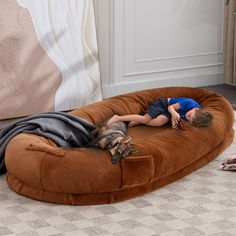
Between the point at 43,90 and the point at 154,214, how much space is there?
1.91 m

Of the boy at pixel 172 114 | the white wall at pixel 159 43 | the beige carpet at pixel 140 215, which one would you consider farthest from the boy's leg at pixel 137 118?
the white wall at pixel 159 43

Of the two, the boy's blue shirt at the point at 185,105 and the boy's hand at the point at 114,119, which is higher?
the boy's blue shirt at the point at 185,105

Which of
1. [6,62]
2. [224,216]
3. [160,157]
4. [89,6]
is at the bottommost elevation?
[224,216]

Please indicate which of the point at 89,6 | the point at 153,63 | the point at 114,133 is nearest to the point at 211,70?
the point at 153,63

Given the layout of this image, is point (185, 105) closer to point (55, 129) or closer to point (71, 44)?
point (55, 129)

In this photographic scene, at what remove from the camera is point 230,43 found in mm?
5977

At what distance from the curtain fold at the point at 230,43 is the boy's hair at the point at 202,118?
7.01ft

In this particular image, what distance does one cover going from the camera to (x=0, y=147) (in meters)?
3.84

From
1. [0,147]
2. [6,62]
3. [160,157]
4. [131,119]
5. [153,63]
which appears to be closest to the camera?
[160,157]

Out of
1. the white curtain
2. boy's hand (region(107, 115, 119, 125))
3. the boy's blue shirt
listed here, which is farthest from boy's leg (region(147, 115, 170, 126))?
the white curtain

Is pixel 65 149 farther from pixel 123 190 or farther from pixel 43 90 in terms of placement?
pixel 43 90

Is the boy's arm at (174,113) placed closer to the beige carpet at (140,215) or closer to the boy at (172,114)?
the boy at (172,114)

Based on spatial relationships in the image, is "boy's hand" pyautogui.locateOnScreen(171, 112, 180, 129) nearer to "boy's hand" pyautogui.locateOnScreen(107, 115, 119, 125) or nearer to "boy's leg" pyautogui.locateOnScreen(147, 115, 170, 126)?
"boy's leg" pyautogui.locateOnScreen(147, 115, 170, 126)

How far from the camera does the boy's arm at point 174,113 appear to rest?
157 inches
